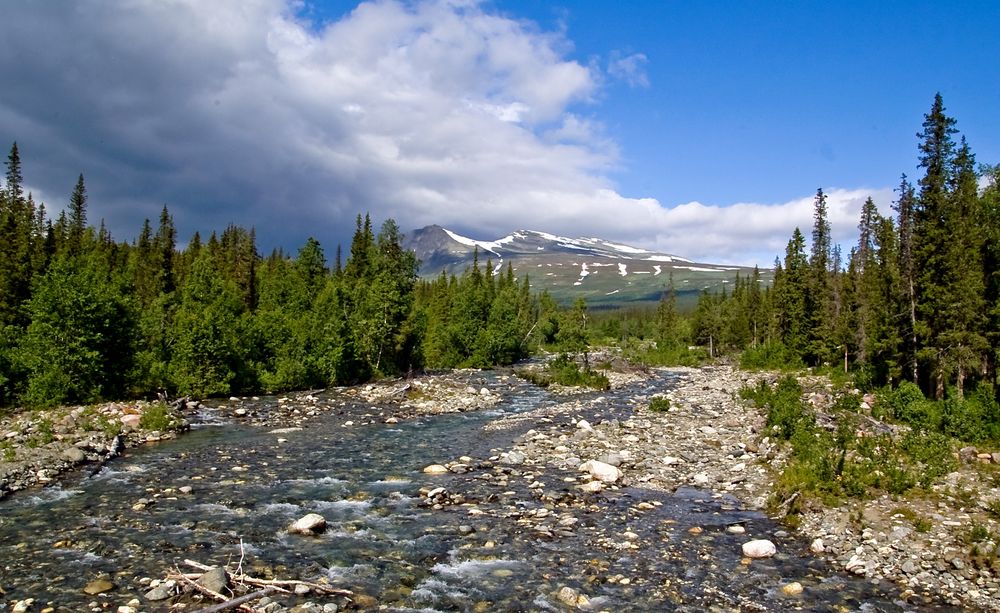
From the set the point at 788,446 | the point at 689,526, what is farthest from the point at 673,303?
the point at 689,526

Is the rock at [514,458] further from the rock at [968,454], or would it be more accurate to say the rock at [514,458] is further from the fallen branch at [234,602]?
the rock at [968,454]

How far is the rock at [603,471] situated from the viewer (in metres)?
19.2

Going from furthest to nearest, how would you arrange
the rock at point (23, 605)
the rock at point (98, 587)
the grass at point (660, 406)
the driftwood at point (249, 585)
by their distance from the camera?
the grass at point (660, 406), the rock at point (98, 587), the driftwood at point (249, 585), the rock at point (23, 605)

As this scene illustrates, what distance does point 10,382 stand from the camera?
1235 inches

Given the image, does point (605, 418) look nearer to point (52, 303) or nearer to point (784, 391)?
point (784, 391)

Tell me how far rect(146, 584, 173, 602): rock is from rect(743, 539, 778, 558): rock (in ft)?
38.1

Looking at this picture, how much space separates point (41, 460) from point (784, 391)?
1358 inches

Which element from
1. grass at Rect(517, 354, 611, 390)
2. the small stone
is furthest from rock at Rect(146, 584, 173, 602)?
grass at Rect(517, 354, 611, 390)

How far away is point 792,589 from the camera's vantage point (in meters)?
11.0

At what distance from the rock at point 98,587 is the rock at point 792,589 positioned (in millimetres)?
12495

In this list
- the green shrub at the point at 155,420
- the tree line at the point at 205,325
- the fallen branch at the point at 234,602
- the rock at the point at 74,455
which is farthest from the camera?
the tree line at the point at 205,325

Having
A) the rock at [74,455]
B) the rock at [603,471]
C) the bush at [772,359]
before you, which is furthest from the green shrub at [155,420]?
the bush at [772,359]

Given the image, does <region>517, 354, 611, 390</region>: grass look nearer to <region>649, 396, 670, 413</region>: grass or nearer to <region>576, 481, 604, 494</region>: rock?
<region>649, 396, 670, 413</region>: grass

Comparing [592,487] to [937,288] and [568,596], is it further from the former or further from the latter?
[937,288]
